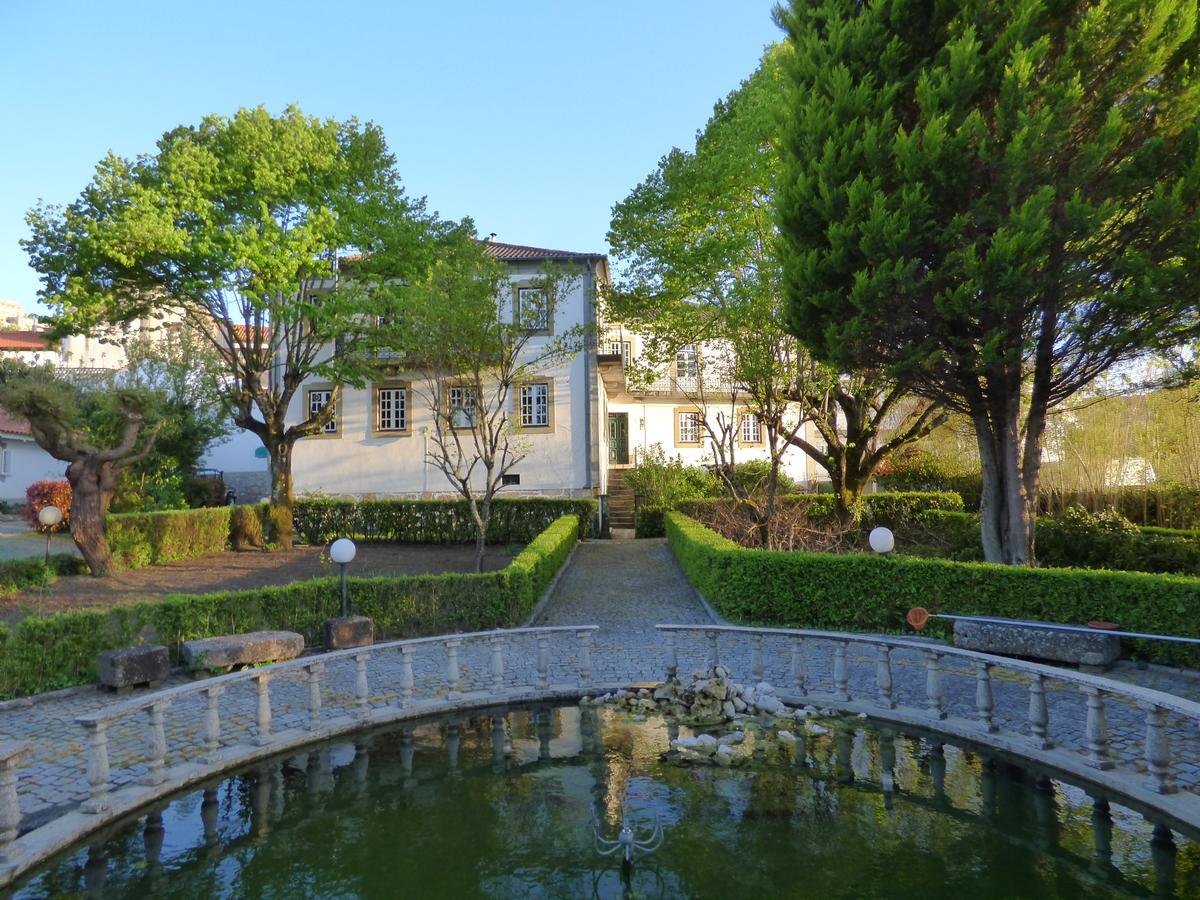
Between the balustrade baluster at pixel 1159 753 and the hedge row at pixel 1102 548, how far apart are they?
24.2ft

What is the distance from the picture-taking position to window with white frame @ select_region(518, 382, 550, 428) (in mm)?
22625

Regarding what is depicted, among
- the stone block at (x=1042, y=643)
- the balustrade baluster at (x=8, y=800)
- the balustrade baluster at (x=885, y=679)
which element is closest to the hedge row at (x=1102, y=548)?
the stone block at (x=1042, y=643)

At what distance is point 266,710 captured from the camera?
19.6 feet

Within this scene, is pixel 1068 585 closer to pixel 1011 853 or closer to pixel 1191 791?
pixel 1191 791

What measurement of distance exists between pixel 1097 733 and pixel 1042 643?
2975mm

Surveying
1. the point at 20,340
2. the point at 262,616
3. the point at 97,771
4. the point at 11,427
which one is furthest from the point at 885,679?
the point at 20,340

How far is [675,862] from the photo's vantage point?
4.19m

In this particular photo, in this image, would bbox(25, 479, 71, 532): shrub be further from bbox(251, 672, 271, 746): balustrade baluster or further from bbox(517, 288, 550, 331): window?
bbox(251, 672, 271, 746): balustrade baluster

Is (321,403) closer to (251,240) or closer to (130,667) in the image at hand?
(251,240)

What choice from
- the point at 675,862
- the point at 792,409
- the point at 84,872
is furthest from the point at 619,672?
the point at 792,409

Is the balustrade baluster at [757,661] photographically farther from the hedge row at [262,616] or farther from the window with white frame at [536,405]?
the window with white frame at [536,405]

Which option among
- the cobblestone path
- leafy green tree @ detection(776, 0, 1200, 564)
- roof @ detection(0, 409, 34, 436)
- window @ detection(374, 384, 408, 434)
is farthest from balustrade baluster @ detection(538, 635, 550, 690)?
roof @ detection(0, 409, 34, 436)

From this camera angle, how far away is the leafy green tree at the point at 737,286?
14203mm

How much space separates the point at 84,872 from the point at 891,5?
11601 millimetres
